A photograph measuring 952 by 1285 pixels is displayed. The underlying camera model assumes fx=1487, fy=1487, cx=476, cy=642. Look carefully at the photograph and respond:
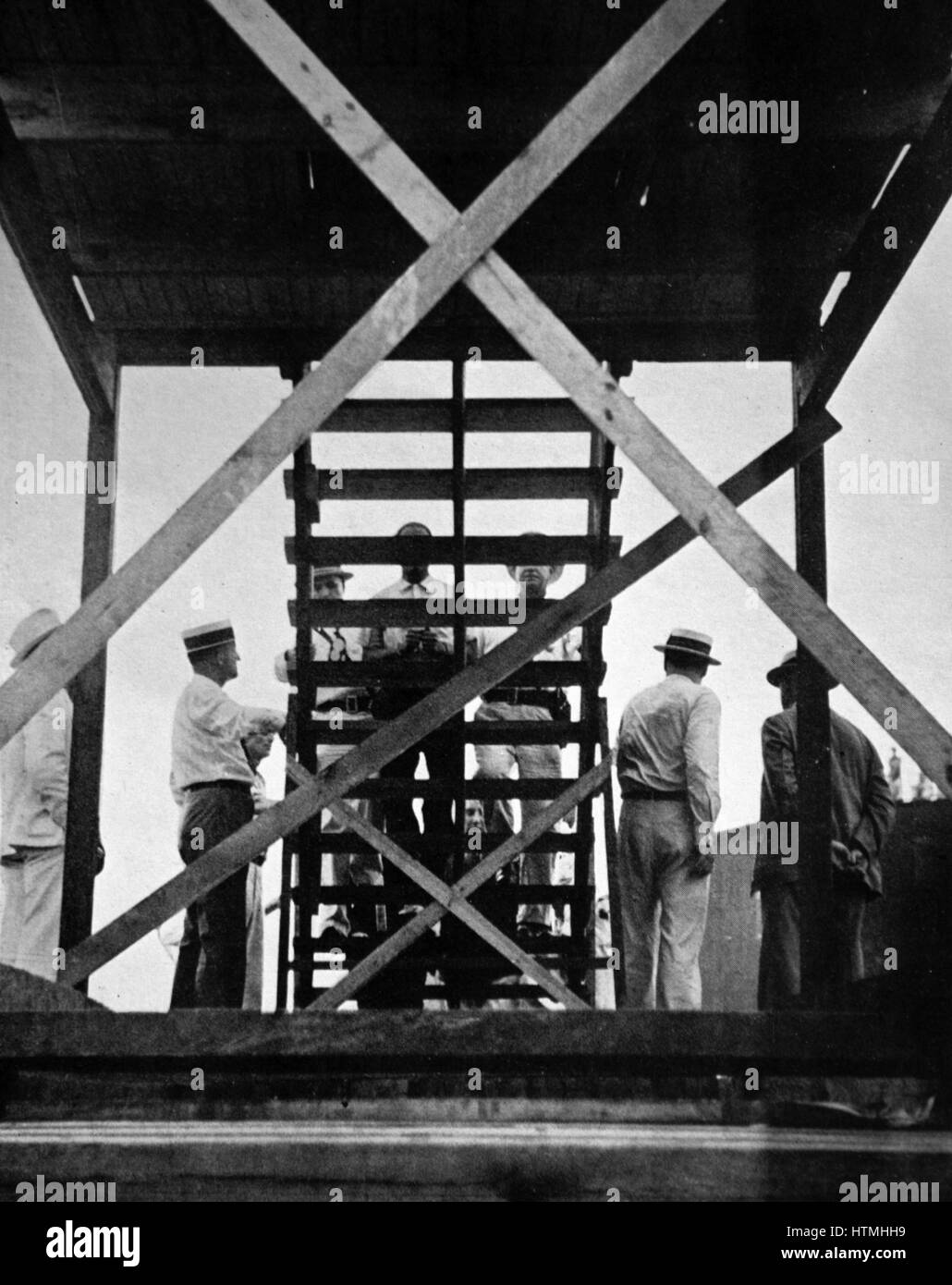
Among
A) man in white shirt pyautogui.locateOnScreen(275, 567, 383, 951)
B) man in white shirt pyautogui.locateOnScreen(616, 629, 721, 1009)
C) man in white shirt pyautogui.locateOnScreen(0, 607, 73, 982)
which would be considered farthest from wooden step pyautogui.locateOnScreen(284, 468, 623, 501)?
man in white shirt pyautogui.locateOnScreen(0, 607, 73, 982)

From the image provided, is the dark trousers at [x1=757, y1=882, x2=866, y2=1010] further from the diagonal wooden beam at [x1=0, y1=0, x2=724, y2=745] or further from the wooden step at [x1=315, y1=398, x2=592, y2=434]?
the diagonal wooden beam at [x1=0, y1=0, x2=724, y2=745]

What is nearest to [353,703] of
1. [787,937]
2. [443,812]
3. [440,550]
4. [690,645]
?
[443,812]

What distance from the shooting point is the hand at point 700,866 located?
29.6 ft

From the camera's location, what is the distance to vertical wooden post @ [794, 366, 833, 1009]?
7.23 m

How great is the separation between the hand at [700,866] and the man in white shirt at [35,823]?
12.3 feet

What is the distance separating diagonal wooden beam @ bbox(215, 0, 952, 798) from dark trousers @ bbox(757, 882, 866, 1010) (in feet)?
14.0

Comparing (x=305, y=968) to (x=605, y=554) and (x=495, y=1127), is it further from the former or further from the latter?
(x=495, y=1127)

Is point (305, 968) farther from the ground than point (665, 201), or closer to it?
closer to it

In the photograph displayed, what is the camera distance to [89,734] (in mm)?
7641

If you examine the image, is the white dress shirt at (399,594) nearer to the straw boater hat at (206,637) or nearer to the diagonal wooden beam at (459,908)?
the straw boater hat at (206,637)

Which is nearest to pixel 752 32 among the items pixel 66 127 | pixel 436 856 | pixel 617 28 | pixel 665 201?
pixel 617 28

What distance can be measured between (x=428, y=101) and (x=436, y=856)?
5014 mm

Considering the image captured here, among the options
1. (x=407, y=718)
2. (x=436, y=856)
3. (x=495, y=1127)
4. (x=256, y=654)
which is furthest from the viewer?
(x=256, y=654)
